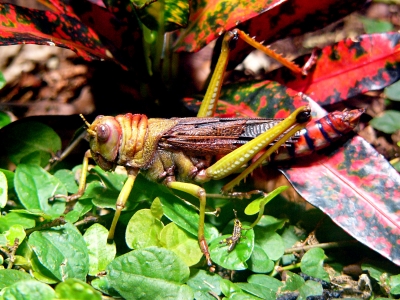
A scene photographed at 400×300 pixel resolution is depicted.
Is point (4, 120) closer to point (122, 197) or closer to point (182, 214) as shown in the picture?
point (122, 197)

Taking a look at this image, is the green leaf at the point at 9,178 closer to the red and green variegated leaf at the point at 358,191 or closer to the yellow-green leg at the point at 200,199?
the yellow-green leg at the point at 200,199

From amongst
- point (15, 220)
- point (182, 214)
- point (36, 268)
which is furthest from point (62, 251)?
point (182, 214)

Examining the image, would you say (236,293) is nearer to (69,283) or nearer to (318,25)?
(69,283)

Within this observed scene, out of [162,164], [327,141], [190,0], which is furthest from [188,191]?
[190,0]

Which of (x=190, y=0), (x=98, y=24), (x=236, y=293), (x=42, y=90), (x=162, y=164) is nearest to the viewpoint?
(x=236, y=293)

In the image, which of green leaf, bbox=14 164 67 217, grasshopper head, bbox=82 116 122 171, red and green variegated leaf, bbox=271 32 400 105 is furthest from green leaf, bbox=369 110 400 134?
green leaf, bbox=14 164 67 217

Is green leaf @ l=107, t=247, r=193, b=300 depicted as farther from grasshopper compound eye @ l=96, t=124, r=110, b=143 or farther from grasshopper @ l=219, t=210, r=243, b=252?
grasshopper compound eye @ l=96, t=124, r=110, b=143
